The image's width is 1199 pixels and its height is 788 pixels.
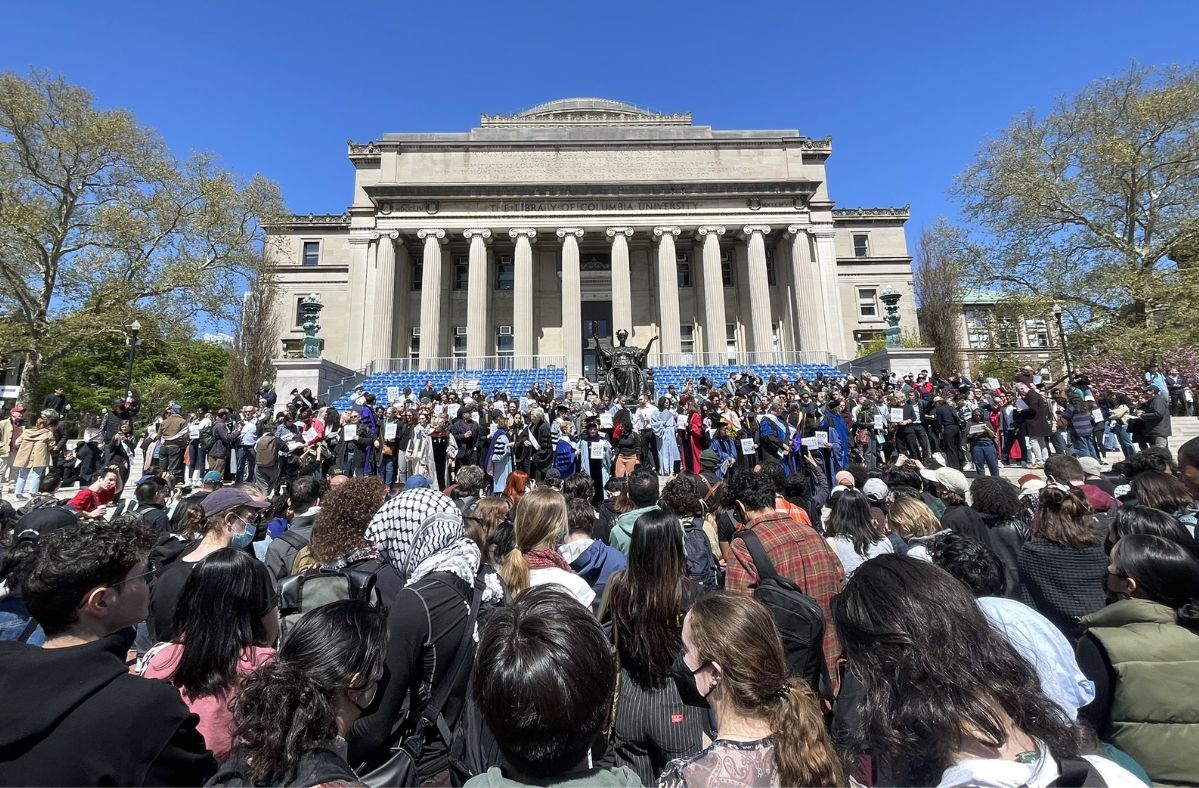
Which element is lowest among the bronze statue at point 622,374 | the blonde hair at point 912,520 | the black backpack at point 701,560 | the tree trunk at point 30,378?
the black backpack at point 701,560

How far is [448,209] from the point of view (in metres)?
36.1

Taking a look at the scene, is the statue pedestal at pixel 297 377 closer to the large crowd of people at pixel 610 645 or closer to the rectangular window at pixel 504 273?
the rectangular window at pixel 504 273

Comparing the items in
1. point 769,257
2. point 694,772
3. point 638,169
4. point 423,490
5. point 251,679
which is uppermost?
point 638,169

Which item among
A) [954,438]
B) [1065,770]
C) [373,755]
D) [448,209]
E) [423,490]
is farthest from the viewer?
[448,209]

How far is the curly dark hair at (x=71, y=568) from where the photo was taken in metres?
1.99

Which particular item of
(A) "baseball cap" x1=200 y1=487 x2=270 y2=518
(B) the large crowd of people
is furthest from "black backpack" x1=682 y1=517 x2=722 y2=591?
(A) "baseball cap" x1=200 y1=487 x2=270 y2=518

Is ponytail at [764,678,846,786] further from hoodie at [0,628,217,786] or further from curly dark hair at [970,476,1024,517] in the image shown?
curly dark hair at [970,476,1024,517]

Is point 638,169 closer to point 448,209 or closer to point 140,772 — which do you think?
point 448,209

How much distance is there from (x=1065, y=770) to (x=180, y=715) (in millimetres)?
2518

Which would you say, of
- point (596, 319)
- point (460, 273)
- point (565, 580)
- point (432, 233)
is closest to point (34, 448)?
point (565, 580)

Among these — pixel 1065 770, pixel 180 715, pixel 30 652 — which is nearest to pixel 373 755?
pixel 180 715

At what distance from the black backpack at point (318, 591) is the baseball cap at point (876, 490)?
16.8 ft

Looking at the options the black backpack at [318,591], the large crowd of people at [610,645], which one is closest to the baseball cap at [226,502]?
the large crowd of people at [610,645]

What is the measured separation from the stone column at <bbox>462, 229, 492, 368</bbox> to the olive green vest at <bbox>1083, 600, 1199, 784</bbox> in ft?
111
